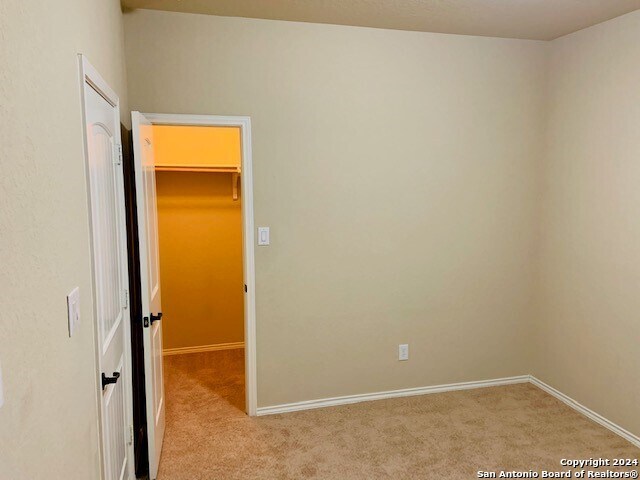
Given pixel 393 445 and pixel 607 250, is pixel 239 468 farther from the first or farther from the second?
pixel 607 250

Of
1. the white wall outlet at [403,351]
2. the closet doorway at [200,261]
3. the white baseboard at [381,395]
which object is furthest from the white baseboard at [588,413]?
the closet doorway at [200,261]

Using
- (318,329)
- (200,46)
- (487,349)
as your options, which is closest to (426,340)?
(487,349)

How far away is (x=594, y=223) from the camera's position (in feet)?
9.93

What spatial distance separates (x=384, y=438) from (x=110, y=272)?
1.95 meters

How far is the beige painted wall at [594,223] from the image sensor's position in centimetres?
278

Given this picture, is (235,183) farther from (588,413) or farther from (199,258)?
(588,413)

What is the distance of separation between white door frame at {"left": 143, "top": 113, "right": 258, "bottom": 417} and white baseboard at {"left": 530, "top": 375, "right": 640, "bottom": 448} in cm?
226

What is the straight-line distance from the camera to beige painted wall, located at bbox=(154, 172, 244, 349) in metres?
4.18

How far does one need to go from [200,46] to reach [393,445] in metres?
2.76

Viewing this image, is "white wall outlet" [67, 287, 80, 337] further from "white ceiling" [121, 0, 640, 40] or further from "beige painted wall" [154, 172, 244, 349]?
"beige painted wall" [154, 172, 244, 349]

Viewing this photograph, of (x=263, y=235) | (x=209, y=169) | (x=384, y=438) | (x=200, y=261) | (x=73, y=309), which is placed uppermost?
(x=209, y=169)

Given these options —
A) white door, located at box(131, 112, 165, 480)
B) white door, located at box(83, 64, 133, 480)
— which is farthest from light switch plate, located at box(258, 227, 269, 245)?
white door, located at box(83, 64, 133, 480)

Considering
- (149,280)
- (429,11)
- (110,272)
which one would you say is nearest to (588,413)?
(429,11)

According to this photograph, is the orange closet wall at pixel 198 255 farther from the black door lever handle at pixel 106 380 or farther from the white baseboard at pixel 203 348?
the black door lever handle at pixel 106 380
